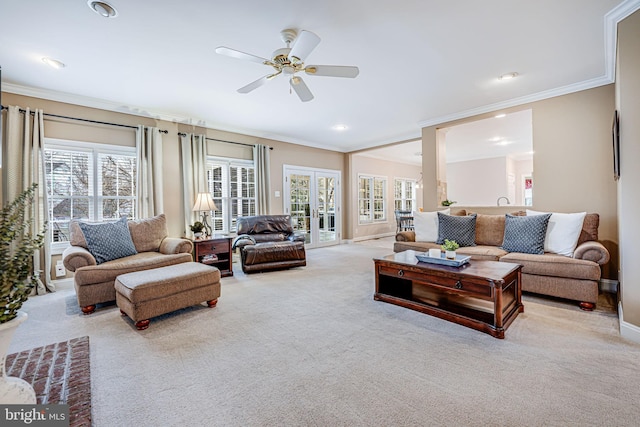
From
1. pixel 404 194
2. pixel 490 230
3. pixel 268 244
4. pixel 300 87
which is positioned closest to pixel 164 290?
pixel 268 244

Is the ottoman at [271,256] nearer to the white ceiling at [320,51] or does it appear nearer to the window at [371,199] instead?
the white ceiling at [320,51]

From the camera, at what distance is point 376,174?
29.6 feet

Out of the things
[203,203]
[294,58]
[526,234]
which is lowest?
[526,234]

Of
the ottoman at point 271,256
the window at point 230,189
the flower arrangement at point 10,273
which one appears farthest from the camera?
the window at point 230,189

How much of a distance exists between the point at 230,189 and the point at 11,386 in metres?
4.61

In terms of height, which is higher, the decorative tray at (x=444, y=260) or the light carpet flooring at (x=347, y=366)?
the decorative tray at (x=444, y=260)

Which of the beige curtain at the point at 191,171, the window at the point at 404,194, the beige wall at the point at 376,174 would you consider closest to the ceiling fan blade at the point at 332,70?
the beige curtain at the point at 191,171

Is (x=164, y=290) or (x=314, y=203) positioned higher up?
(x=314, y=203)

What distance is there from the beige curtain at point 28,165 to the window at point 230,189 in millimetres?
2266

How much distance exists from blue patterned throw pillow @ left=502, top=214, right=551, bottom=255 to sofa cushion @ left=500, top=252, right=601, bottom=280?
0.49 feet

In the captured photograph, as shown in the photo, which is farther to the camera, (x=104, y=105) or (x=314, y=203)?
(x=314, y=203)

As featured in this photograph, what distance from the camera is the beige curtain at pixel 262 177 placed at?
232 inches

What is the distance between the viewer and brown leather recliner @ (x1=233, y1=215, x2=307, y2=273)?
14.9ft

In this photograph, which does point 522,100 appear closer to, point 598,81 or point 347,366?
point 598,81
